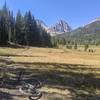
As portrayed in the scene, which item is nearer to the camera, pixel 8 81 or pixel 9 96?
pixel 9 96

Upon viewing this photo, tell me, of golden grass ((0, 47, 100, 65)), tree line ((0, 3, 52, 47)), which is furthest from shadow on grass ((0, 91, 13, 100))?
tree line ((0, 3, 52, 47))

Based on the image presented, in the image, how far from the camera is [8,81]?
58.3 ft

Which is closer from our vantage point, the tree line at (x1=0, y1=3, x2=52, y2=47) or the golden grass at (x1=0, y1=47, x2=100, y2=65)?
the golden grass at (x1=0, y1=47, x2=100, y2=65)

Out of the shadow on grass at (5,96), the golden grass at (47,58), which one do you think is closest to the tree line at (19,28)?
the golden grass at (47,58)

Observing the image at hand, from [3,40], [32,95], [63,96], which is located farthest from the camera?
[3,40]

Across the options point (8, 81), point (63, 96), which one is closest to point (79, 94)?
point (63, 96)

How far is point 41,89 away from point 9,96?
8.33 feet

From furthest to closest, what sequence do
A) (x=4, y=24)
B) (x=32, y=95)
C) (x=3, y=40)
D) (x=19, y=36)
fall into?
(x=19, y=36)
(x=4, y=24)
(x=3, y=40)
(x=32, y=95)

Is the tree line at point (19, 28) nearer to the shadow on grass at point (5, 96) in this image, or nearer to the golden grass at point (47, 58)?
the golden grass at point (47, 58)

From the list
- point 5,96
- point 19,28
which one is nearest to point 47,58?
point 5,96

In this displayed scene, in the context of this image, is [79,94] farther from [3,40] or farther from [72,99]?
[3,40]

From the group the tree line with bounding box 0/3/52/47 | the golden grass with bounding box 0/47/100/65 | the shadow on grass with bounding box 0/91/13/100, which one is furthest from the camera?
the tree line with bounding box 0/3/52/47

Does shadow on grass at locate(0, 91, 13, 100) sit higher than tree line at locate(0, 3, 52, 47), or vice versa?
tree line at locate(0, 3, 52, 47)

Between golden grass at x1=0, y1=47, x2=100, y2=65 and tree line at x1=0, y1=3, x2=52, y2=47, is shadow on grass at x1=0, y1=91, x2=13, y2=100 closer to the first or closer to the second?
golden grass at x1=0, y1=47, x2=100, y2=65
